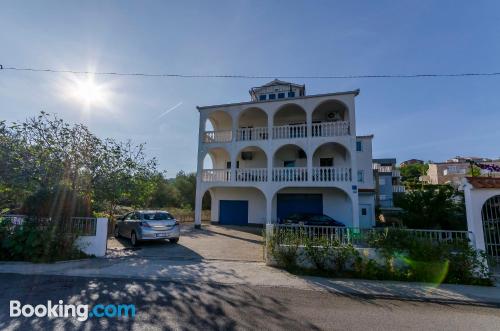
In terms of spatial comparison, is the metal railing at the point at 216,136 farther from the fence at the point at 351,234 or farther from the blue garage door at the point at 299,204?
the fence at the point at 351,234

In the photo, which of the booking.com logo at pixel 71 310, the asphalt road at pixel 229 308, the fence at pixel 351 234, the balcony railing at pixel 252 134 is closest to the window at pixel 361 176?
the balcony railing at pixel 252 134

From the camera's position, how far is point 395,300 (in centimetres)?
529

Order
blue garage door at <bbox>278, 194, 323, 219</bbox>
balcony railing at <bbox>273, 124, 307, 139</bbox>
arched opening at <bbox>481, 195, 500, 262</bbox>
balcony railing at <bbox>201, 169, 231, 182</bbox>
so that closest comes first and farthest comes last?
arched opening at <bbox>481, 195, 500, 262</bbox>, balcony railing at <bbox>273, 124, 307, 139</bbox>, balcony railing at <bbox>201, 169, 231, 182</bbox>, blue garage door at <bbox>278, 194, 323, 219</bbox>

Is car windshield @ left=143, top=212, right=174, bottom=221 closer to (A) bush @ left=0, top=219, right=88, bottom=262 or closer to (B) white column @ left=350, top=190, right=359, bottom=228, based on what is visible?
(A) bush @ left=0, top=219, right=88, bottom=262

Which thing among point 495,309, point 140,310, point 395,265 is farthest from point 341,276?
point 140,310

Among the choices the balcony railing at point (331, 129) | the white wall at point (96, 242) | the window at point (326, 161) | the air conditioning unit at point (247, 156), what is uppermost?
the balcony railing at point (331, 129)

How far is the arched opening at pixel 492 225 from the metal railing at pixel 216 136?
14437 mm

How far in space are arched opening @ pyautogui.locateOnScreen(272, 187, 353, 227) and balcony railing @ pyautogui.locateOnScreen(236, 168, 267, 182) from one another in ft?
6.39

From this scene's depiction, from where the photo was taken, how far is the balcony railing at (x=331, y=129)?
15.9 m

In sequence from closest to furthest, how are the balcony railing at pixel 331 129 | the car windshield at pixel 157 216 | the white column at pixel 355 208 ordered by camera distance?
the car windshield at pixel 157 216, the white column at pixel 355 208, the balcony railing at pixel 331 129

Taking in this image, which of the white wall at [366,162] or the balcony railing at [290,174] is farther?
the white wall at [366,162]

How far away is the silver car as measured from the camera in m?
10.5

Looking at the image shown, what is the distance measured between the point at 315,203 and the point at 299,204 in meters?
1.18

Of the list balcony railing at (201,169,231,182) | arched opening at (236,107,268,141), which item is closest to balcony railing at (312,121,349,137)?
arched opening at (236,107,268,141)
